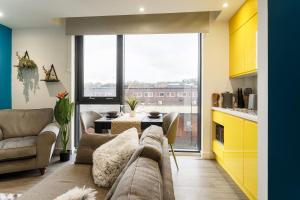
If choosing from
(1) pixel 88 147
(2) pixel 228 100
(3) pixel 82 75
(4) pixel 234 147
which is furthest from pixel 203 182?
(3) pixel 82 75

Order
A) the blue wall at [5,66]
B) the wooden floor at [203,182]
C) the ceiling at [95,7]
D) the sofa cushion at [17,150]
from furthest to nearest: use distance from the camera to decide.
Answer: the blue wall at [5,66] < the ceiling at [95,7] < the sofa cushion at [17,150] < the wooden floor at [203,182]

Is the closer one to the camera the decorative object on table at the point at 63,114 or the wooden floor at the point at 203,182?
the wooden floor at the point at 203,182

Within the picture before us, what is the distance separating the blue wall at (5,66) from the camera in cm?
411

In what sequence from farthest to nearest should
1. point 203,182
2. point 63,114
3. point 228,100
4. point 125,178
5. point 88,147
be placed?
point 63,114, point 228,100, point 203,182, point 88,147, point 125,178

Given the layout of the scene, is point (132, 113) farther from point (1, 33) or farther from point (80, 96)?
point (1, 33)

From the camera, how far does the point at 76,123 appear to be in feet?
14.7

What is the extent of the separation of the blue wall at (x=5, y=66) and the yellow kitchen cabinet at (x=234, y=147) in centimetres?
409

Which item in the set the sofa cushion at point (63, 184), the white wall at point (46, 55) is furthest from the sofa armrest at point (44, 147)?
the sofa cushion at point (63, 184)

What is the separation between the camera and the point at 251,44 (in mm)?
2820

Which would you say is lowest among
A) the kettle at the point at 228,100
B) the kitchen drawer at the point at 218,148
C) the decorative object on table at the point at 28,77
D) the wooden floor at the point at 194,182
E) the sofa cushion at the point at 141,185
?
the wooden floor at the point at 194,182

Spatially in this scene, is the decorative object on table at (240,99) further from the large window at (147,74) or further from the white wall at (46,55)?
the white wall at (46,55)

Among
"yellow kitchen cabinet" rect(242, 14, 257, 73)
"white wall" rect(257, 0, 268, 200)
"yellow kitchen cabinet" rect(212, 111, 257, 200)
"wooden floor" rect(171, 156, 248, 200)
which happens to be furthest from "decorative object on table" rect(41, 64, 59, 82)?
"white wall" rect(257, 0, 268, 200)

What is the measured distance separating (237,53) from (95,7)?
2.31 m

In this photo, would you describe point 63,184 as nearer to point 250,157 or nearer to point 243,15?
point 250,157
